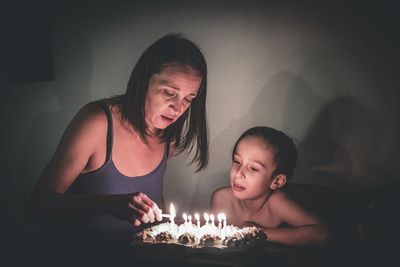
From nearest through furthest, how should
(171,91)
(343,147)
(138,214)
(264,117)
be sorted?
(138,214)
(171,91)
(343,147)
(264,117)

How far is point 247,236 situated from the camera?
5.53 feet

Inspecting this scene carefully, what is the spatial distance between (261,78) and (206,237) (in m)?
1.34

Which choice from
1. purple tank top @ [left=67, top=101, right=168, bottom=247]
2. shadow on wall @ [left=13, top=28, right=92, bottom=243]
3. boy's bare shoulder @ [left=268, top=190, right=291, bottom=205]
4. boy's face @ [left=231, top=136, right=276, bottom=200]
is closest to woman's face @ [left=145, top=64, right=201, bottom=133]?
purple tank top @ [left=67, top=101, right=168, bottom=247]

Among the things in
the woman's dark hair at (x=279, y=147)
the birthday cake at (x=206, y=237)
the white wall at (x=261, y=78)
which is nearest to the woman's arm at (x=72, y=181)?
the birthday cake at (x=206, y=237)

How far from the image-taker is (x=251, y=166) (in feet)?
7.32

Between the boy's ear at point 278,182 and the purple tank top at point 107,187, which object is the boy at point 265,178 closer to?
the boy's ear at point 278,182

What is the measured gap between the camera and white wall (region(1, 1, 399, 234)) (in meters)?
2.50

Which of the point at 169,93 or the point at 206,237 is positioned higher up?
the point at 169,93

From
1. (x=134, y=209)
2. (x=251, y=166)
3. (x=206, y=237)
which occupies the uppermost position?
(x=251, y=166)

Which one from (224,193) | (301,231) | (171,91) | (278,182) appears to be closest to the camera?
(301,231)

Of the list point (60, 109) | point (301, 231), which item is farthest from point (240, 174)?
point (60, 109)

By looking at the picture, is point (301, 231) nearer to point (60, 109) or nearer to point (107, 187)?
point (107, 187)

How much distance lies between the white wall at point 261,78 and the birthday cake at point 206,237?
1078 millimetres

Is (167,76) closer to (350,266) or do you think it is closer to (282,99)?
(282,99)
